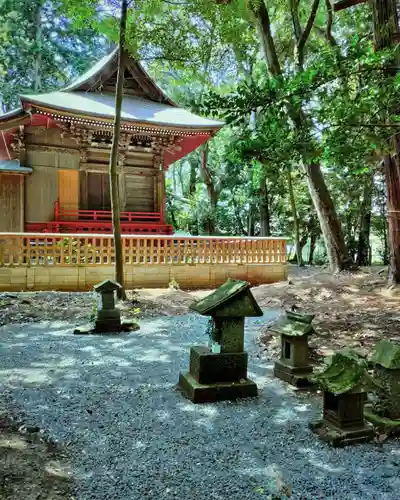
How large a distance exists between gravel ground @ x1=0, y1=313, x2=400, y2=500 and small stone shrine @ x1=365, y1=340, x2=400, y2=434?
180 millimetres

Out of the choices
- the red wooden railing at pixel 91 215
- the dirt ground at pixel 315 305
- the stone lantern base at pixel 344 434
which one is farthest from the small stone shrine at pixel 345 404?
the red wooden railing at pixel 91 215

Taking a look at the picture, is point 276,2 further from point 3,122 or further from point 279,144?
point 279,144

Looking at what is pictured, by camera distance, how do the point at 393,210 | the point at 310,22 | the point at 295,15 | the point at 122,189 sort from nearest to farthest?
the point at 393,210
the point at 310,22
the point at 295,15
the point at 122,189

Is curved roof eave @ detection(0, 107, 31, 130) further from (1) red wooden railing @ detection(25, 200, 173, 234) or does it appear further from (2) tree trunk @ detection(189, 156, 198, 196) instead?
(2) tree trunk @ detection(189, 156, 198, 196)

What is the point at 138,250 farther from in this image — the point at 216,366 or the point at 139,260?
the point at 216,366

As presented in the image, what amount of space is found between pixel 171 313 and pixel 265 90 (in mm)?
5837

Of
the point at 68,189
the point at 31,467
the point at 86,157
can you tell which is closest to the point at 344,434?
the point at 31,467

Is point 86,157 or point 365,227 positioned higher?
point 86,157

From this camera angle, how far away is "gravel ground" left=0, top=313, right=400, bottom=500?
8.10 feet

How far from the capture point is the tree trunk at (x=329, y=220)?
34.4ft

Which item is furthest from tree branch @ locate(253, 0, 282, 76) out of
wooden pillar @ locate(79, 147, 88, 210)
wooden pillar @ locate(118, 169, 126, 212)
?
wooden pillar @ locate(79, 147, 88, 210)

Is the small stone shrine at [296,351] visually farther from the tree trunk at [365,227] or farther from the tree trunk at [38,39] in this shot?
the tree trunk at [38,39]

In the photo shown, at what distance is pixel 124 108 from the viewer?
533 inches

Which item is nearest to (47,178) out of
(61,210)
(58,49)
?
(61,210)
